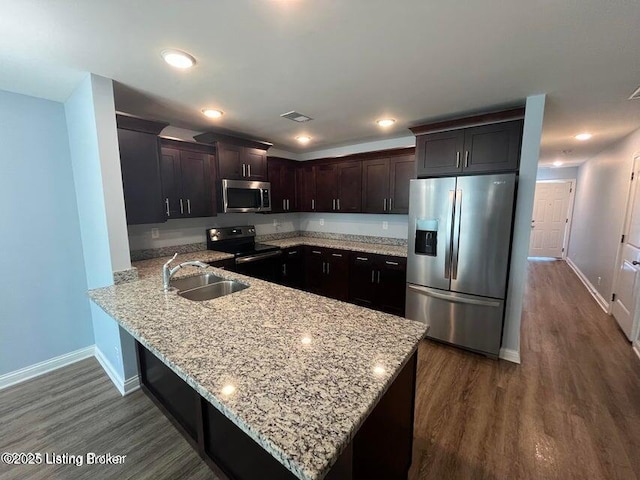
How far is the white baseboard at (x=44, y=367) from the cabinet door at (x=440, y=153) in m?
4.06

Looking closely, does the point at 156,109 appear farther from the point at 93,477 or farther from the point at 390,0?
the point at 93,477

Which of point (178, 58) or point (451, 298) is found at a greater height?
point (178, 58)

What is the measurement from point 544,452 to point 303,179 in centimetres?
412

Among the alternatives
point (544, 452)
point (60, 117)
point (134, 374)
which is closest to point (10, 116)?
point (60, 117)

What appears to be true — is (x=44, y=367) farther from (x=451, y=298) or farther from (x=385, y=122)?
(x=385, y=122)

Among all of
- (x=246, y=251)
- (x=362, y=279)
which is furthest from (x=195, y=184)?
(x=362, y=279)

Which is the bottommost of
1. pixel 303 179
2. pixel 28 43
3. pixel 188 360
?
pixel 188 360

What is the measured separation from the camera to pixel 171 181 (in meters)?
3.01

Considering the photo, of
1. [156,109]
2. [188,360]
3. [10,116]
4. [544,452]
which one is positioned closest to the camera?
[188,360]

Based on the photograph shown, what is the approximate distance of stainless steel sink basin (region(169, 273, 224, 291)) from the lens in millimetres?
2260

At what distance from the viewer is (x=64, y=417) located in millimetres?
2033

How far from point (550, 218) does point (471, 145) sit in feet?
20.5

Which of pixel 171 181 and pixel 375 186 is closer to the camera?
A: pixel 171 181

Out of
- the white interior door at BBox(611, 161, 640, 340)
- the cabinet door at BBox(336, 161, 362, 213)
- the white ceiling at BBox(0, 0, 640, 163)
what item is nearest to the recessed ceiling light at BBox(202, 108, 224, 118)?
the white ceiling at BBox(0, 0, 640, 163)
